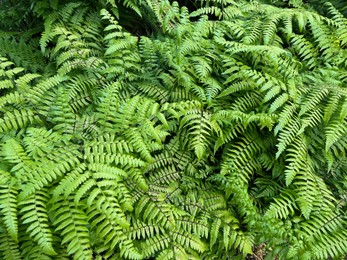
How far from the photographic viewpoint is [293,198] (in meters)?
3.35

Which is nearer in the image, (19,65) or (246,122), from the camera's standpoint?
(246,122)

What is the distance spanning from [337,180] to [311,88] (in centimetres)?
101

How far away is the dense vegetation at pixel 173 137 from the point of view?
2.79 meters

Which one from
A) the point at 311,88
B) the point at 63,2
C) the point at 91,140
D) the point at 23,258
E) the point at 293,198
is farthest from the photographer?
the point at 63,2

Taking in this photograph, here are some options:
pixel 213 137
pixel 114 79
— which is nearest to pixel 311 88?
pixel 213 137

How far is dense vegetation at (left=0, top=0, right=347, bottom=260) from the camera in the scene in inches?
110

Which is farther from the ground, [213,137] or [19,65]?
[19,65]

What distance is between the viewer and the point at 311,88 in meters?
3.58

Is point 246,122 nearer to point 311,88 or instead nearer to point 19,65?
point 311,88

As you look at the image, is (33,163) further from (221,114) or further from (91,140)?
(221,114)

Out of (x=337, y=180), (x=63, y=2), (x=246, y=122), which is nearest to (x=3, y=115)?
(x=63, y=2)

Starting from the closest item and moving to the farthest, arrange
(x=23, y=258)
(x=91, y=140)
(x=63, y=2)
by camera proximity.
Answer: (x=23, y=258), (x=91, y=140), (x=63, y=2)

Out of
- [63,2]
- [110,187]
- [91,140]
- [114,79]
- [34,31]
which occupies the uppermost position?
[63,2]

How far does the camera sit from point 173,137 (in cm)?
356
